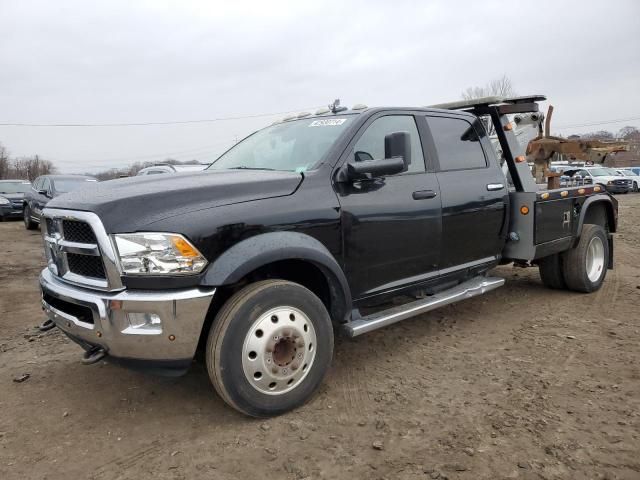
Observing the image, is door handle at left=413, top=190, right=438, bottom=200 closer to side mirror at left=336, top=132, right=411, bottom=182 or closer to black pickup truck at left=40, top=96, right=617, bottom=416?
black pickup truck at left=40, top=96, right=617, bottom=416

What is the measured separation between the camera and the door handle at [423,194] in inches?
152

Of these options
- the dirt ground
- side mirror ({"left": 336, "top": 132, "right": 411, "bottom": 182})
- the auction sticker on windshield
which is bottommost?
the dirt ground

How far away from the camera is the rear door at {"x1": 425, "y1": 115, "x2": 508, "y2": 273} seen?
4.19 meters

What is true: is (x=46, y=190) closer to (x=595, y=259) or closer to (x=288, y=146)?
(x=288, y=146)

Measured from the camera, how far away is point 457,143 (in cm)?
449

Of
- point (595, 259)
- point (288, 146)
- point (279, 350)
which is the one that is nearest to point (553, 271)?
point (595, 259)

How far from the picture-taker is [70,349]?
428 centimetres

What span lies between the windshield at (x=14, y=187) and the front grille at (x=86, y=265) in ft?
56.4

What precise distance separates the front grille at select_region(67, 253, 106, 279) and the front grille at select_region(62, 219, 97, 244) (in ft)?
0.32

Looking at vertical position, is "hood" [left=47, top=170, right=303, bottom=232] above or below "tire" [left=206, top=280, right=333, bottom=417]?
above

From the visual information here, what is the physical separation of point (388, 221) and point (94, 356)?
82.1 inches

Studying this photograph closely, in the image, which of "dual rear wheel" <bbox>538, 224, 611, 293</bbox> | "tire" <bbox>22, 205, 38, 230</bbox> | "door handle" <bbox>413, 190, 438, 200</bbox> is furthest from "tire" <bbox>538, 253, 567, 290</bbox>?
"tire" <bbox>22, 205, 38, 230</bbox>

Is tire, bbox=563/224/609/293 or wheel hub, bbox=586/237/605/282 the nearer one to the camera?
tire, bbox=563/224/609/293

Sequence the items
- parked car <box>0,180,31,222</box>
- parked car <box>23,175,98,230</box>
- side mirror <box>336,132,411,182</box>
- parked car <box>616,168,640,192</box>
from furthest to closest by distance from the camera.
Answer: parked car <box>616,168,640,192</box>, parked car <box>0,180,31,222</box>, parked car <box>23,175,98,230</box>, side mirror <box>336,132,411,182</box>
